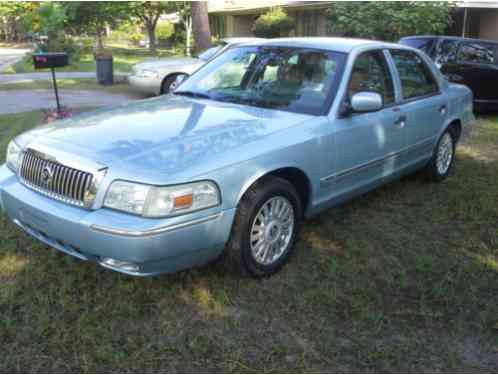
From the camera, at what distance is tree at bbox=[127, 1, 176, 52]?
3016 cm

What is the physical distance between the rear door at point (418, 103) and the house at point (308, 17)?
12.1 metres

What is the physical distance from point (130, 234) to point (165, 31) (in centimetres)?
3865

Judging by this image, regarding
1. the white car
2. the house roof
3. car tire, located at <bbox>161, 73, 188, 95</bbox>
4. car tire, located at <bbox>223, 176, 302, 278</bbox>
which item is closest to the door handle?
car tire, located at <bbox>223, 176, 302, 278</bbox>

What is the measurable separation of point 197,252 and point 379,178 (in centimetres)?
219

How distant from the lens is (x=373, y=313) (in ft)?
10.9

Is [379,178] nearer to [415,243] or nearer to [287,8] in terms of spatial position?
[415,243]

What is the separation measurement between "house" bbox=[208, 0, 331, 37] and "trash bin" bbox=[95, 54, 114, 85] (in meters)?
10.1

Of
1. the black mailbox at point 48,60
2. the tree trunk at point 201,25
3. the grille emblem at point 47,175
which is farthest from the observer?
the tree trunk at point 201,25

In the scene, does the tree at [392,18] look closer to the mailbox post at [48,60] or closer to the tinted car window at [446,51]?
the tinted car window at [446,51]

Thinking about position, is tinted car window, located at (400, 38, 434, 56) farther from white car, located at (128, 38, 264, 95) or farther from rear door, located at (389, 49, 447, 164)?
rear door, located at (389, 49, 447, 164)

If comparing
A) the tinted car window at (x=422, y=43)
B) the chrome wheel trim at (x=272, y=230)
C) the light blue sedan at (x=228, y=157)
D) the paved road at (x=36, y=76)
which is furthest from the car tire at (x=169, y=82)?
the chrome wheel trim at (x=272, y=230)

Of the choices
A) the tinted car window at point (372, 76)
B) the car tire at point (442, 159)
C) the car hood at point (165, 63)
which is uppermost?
the tinted car window at point (372, 76)

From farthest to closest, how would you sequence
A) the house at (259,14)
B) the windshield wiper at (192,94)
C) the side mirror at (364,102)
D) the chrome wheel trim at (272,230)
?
the house at (259,14), the windshield wiper at (192,94), the side mirror at (364,102), the chrome wheel trim at (272,230)

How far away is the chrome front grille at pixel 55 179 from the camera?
309 cm
